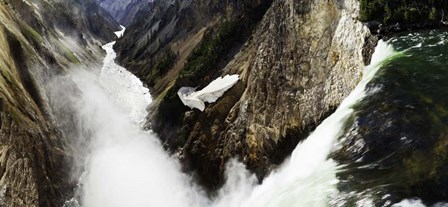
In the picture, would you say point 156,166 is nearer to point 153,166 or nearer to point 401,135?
point 153,166

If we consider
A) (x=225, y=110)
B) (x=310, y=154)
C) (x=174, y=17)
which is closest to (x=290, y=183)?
(x=310, y=154)

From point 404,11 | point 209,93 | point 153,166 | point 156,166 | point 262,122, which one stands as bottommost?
point 153,166

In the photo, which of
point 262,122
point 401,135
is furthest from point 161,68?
point 401,135

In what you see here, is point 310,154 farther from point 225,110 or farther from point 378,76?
point 225,110

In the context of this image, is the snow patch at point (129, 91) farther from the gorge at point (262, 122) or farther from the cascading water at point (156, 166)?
the gorge at point (262, 122)

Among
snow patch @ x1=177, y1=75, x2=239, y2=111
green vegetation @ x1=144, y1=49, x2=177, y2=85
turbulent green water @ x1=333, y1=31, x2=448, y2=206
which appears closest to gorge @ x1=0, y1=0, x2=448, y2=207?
turbulent green water @ x1=333, y1=31, x2=448, y2=206

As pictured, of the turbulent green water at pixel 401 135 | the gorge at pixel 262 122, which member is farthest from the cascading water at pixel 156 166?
the turbulent green water at pixel 401 135

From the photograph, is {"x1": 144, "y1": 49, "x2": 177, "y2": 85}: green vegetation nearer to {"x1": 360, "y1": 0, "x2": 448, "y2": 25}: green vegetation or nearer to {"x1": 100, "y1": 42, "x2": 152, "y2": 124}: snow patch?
{"x1": 100, "y1": 42, "x2": 152, "y2": 124}: snow patch
